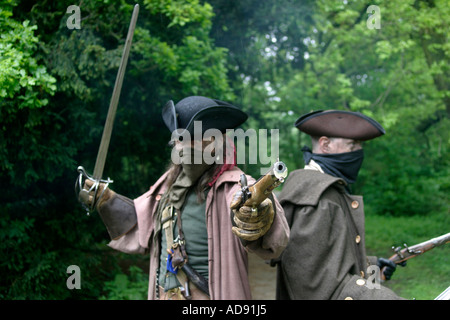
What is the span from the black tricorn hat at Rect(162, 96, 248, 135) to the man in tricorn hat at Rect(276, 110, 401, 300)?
64 centimetres

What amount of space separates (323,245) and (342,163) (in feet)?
2.08

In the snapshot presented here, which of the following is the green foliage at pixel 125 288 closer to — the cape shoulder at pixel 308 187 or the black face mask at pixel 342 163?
the cape shoulder at pixel 308 187

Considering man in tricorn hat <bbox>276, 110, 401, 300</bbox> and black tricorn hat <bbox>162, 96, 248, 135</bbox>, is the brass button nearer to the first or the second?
man in tricorn hat <bbox>276, 110, 401, 300</bbox>

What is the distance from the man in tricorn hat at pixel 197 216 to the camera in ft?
8.36

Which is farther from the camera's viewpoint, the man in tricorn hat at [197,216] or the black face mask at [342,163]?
the black face mask at [342,163]

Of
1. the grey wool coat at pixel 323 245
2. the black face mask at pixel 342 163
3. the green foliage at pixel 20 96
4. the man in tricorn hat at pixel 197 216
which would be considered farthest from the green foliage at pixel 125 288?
the black face mask at pixel 342 163

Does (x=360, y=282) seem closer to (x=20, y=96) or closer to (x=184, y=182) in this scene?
(x=184, y=182)

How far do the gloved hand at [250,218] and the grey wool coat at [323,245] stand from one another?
24.8 inches

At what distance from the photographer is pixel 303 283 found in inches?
106

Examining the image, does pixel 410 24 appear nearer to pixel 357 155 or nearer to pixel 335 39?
pixel 335 39

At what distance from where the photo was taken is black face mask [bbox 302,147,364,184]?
298 centimetres

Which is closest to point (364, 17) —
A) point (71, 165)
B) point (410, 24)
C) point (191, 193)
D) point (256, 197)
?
point (410, 24)

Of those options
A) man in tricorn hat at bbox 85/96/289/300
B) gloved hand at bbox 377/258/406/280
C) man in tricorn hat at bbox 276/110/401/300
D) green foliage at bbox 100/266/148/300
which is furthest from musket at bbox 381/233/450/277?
green foliage at bbox 100/266/148/300

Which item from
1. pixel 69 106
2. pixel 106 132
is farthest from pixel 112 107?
pixel 69 106
